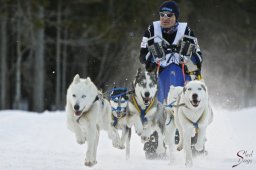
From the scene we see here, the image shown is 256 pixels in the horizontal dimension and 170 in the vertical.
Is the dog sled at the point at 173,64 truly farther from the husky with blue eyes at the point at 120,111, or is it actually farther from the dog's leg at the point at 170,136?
the husky with blue eyes at the point at 120,111

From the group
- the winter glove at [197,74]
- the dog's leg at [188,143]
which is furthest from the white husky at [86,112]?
the winter glove at [197,74]

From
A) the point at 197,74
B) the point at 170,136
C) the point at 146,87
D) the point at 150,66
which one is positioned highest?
the point at 150,66

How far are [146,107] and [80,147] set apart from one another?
8.05 feet

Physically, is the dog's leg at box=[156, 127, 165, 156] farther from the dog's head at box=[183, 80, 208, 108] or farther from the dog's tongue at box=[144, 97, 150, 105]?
the dog's head at box=[183, 80, 208, 108]

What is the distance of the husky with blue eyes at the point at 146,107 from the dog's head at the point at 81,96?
122 cm

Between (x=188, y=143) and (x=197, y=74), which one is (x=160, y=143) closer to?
(x=197, y=74)

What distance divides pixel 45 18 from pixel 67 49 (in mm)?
4439

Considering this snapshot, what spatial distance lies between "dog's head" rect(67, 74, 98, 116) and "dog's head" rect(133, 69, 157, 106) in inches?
46.8

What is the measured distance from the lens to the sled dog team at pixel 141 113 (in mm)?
7102

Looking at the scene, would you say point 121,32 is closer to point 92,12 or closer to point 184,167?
point 92,12

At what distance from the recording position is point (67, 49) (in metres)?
28.8

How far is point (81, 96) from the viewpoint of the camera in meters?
6.98

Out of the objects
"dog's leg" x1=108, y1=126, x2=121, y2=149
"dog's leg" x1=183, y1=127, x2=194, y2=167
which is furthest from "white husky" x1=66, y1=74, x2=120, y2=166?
"dog's leg" x1=183, y1=127, x2=194, y2=167

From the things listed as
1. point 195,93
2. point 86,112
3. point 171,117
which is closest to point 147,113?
point 171,117
